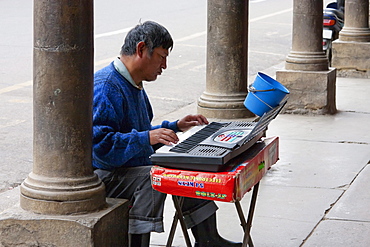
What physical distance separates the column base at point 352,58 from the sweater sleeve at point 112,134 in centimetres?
805

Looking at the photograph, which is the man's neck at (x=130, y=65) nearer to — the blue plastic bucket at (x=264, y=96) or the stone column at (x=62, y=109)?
the stone column at (x=62, y=109)

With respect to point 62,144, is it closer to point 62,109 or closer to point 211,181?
point 62,109

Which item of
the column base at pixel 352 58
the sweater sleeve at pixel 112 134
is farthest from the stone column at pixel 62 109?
the column base at pixel 352 58

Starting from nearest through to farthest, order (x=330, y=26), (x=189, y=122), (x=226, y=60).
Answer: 1. (x=189, y=122)
2. (x=226, y=60)
3. (x=330, y=26)

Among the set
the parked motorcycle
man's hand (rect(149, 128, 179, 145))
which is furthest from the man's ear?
the parked motorcycle

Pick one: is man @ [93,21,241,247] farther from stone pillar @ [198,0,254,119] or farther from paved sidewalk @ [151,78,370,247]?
stone pillar @ [198,0,254,119]

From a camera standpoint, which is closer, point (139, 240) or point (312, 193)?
point (139, 240)

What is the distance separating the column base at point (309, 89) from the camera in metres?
8.45

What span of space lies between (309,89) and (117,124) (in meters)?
5.13

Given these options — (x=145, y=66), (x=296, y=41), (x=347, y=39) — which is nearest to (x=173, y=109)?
(x=296, y=41)

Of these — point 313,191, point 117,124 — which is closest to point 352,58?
point 313,191

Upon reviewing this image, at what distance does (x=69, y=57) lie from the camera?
3.42m

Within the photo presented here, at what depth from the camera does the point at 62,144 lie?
11.4 feet

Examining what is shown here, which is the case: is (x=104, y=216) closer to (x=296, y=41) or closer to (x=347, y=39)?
(x=296, y=41)
